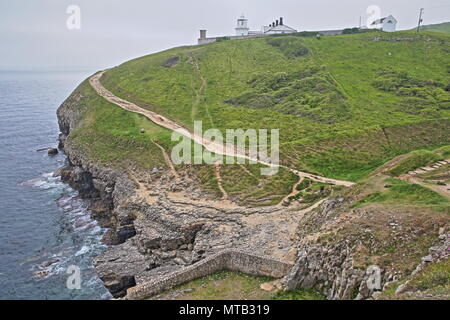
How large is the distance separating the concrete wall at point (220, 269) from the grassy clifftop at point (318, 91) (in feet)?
85.7

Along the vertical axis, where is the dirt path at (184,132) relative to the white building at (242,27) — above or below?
below

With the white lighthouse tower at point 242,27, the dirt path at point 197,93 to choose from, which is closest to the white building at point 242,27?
the white lighthouse tower at point 242,27

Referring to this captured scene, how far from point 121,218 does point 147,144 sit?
19125 millimetres

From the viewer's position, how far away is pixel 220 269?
108ft

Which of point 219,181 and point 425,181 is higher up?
point 425,181

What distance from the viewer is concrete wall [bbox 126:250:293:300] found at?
30094 millimetres

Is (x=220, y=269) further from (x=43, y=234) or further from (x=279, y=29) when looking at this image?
(x=279, y=29)

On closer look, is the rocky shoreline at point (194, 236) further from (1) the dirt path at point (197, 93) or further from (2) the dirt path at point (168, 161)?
(1) the dirt path at point (197, 93)

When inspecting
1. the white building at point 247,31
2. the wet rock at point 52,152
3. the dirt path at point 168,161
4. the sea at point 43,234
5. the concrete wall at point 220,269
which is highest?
the white building at point 247,31

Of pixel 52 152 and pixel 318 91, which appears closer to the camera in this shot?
pixel 318 91

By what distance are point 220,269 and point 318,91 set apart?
58600 millimetres

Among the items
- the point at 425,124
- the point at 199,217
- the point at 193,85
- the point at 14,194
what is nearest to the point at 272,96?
the point at 193,85

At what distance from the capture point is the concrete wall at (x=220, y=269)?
30.1 metres

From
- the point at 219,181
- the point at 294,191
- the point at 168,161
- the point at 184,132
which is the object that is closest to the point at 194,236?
the point at 219,181
